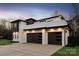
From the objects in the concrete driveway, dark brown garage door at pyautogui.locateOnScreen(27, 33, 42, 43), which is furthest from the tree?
dark brown garage door at pyautogui.locateOnScreen(27, 33, 42, 43)

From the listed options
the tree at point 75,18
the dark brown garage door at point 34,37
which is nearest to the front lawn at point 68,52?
the tree at point 75,18

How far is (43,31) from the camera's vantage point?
593 cm

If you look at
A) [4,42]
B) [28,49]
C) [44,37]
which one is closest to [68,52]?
[44,37]

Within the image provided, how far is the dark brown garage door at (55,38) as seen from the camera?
586 cm

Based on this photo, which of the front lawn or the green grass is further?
the green grass

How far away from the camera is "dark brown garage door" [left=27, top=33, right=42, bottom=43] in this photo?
5.98 metres

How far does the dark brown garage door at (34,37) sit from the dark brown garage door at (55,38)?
21 cm

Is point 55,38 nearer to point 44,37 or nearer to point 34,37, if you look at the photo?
point 44,37

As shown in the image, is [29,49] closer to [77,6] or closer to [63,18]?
[63,18]

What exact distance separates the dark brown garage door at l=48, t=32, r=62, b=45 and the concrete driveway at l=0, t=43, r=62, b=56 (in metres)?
0.10

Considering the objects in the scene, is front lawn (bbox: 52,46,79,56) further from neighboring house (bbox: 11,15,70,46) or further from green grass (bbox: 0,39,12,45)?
green grass (bbox: 0,39,12,45)

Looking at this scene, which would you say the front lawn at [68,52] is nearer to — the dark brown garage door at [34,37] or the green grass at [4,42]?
the dark brown garage door at [34,37]

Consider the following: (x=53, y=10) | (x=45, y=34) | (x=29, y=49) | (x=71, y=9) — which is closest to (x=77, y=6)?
(x=71, y=9)

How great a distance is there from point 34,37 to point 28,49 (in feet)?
1.12
